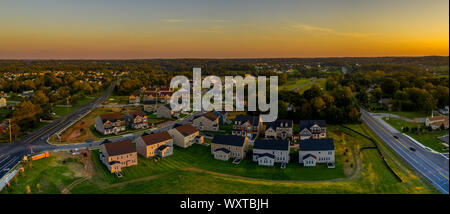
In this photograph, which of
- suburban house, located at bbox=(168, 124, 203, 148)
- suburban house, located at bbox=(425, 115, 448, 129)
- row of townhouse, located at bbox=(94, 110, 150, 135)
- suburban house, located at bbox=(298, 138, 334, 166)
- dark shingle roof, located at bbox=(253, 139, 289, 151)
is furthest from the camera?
row of townhouse, located at bbox=(94, 110, 150, 135)

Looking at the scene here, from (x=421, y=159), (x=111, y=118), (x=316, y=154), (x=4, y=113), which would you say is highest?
(x=111, y=118)

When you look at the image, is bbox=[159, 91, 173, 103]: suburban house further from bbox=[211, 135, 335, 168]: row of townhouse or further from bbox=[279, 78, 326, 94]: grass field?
bbox=[211, 135, 335, 168]: row of townhouse

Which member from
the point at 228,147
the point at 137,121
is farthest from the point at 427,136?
the point at 137,121

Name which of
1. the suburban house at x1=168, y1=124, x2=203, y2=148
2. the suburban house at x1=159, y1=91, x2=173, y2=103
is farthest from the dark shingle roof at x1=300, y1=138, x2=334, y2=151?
the suburban house at x1=159, y1=91, x2=173, y2=103

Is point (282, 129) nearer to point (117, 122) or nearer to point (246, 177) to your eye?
point (246, 177)

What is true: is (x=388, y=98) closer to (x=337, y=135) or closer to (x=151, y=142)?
(x=337, y=135)

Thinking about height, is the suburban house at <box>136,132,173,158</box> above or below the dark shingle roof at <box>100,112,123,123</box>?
below

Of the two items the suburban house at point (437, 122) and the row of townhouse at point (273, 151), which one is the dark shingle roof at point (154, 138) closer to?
the row of townhouse at point (273, 151)
